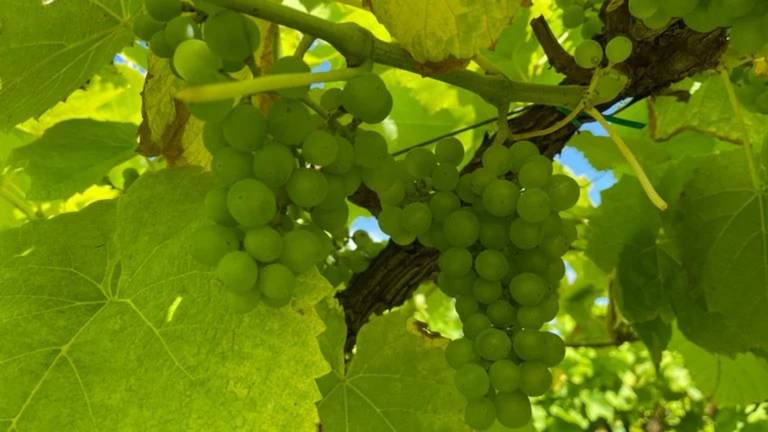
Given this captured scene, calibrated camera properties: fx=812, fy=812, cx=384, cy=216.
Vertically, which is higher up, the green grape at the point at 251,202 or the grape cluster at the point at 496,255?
the green grape at the point at 251,202

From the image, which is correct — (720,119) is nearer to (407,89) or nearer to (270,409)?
(407,89)

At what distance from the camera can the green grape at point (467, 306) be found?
2.39ft

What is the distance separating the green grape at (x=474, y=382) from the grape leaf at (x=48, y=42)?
1.48 feet

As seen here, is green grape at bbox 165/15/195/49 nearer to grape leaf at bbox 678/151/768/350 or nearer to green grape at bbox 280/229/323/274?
green grape at bbox 280/229/323/274

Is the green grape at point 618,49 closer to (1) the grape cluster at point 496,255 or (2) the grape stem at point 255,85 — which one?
(1) the grape cluster at point 496,255

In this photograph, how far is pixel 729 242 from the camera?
97 cm

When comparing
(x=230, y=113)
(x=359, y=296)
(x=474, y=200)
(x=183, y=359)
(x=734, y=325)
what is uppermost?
(x=230, y=113)

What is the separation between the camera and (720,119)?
4.00ft

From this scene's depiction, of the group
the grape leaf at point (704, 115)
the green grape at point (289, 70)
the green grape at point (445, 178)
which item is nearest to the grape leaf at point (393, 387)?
the green grape at point (445, 178)

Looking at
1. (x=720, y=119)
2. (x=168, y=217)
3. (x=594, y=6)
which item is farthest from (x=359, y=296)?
(x=720, y=119)

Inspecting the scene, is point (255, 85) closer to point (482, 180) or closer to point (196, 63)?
point (196, 63)

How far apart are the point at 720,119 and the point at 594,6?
0.30 metres

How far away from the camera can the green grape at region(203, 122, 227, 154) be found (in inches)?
21.9

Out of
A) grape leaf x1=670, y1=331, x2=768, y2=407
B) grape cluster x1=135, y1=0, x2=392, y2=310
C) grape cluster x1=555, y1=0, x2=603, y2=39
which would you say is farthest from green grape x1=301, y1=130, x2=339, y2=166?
grape leaf x1=670, y1=331, x2=768, y2=407
